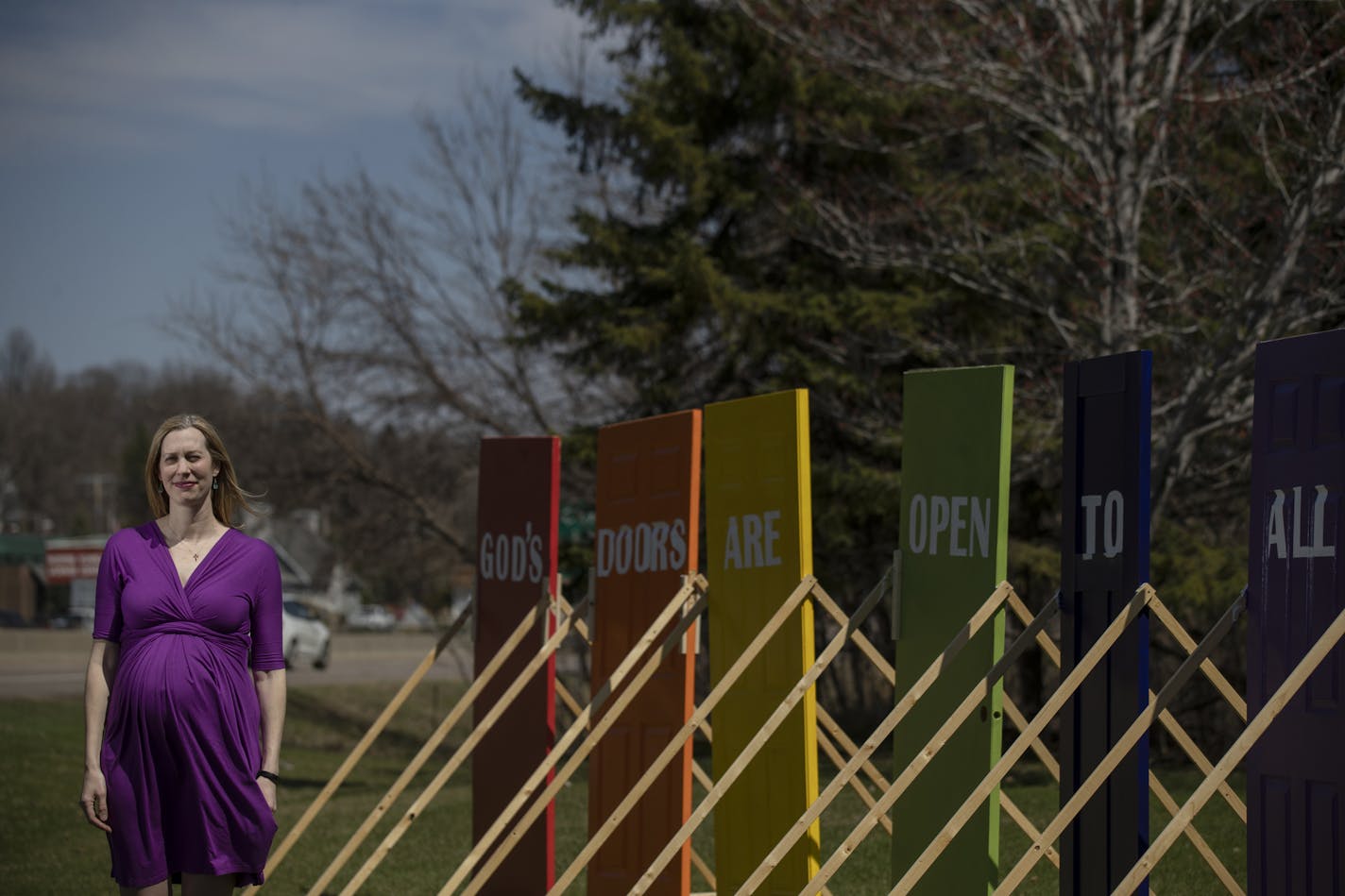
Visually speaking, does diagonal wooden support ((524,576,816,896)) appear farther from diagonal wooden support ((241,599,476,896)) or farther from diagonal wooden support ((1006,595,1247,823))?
diagonal wooden support ((241,599,476,896))

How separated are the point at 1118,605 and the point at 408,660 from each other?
36.0 m

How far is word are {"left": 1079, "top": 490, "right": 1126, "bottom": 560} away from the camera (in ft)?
16.5

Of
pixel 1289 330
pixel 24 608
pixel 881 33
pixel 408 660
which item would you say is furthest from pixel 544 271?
pixel 24 608

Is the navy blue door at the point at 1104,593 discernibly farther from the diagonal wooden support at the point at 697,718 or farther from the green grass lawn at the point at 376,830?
the diagonal wooden support at the point at 697,718

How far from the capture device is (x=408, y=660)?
39.7 meters

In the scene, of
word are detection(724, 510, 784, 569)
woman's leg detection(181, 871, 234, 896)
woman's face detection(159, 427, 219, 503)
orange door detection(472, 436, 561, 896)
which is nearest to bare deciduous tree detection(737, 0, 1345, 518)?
orange door detection(472, 436, 561, 896)

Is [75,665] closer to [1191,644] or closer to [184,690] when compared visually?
[184,690]

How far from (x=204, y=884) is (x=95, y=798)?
420 millimetres

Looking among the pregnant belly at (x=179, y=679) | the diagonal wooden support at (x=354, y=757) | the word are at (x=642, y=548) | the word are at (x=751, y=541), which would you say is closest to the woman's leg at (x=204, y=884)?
the pregnant belly at (x=179, y=679)

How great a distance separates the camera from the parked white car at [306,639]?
A: 3400 cm

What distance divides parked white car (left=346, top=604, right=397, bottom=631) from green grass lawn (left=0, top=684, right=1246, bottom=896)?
49.6 meters

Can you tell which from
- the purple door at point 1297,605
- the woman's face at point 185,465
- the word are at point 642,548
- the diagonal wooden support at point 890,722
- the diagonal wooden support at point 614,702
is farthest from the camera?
the word are at point 642,548

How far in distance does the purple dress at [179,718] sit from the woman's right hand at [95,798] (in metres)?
0.02

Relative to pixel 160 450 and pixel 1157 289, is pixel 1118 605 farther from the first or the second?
pixel 1157 289
